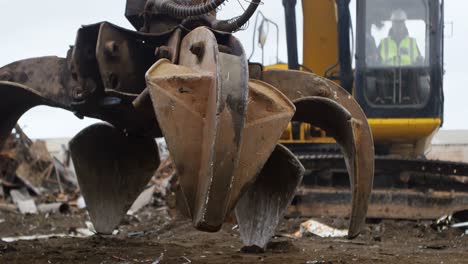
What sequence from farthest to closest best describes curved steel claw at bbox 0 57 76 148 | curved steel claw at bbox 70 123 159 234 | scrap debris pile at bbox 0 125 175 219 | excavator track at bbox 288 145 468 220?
scrap debris pile at bbox 0 125 175 219
excavator track at bbox 288 145 468 220
curved steel claw at bbox 70 123 159 234
curved steel claw at bbox 0 57 76 148

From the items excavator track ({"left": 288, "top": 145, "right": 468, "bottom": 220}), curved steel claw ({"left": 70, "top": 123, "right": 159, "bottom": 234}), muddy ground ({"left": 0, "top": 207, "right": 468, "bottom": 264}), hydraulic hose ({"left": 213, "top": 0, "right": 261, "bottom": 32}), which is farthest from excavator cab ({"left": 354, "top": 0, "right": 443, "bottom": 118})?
hydraulic hose ({"left": 213, "top": 0, "right": 261, "bottom": 32})

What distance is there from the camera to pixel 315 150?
31.3 ft

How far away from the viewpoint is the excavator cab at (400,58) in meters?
8.76

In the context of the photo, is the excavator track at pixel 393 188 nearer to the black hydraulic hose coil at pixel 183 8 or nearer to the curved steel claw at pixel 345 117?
the curved steel claw at pixel 345 117

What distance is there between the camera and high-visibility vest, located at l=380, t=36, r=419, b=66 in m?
8.82

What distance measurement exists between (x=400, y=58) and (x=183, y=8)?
206 inches

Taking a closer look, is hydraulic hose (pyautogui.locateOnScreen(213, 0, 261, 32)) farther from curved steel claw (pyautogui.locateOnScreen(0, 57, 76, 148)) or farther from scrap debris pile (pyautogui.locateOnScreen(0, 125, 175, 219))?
scrap debris pile (pyautogui.locateOnScreen(0, 125, 175, 219))

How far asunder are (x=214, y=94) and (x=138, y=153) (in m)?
2.42

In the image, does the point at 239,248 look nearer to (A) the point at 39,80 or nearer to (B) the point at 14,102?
(B) the point at 14,102

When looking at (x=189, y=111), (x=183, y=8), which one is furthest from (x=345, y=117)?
(x=189, y=111)

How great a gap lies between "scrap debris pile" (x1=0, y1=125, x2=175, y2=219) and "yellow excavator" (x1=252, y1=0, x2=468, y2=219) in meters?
3.99

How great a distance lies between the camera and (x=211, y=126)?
9.82ft

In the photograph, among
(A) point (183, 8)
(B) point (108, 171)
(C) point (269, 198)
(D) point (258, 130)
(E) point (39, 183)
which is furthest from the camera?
(E) point (39, 183)

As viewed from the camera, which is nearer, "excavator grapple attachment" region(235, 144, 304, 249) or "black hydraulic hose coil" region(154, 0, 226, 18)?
"black hydraulic hose coil" region(154, 0, 226, 18)
